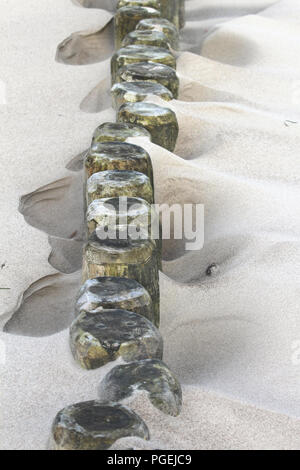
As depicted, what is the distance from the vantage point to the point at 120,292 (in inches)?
76.7

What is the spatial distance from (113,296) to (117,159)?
686 millimetres

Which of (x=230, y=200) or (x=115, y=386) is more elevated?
(x=115, y=386)

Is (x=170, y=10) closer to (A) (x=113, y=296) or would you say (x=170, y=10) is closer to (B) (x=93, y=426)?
(A) (x=113, y=296)

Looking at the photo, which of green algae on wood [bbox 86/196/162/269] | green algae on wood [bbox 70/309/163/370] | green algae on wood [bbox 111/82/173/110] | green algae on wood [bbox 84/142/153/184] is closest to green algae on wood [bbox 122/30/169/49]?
green algae on wood [bbox 111/82/173/110]

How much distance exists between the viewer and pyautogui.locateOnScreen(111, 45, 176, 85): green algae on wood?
350 centimetres

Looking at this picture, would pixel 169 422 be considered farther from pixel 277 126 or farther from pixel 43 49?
pixel 43 49

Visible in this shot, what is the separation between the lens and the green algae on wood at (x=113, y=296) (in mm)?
1908

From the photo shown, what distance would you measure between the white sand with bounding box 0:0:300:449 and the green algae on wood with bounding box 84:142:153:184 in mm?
286

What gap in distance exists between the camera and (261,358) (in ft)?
6.61

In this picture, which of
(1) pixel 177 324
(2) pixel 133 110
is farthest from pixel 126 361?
(2) pixel 133 110

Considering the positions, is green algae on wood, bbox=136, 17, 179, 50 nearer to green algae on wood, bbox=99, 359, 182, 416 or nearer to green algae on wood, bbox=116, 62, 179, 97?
green algae on wood, bbox=116, 62, 179, 97

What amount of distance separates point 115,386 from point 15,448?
0.26m

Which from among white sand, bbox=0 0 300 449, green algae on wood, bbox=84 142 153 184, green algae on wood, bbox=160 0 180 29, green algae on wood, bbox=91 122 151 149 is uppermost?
green algae on wood, bbox=84 142 153 184

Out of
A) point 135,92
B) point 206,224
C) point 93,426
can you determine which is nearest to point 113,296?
point 93,426
